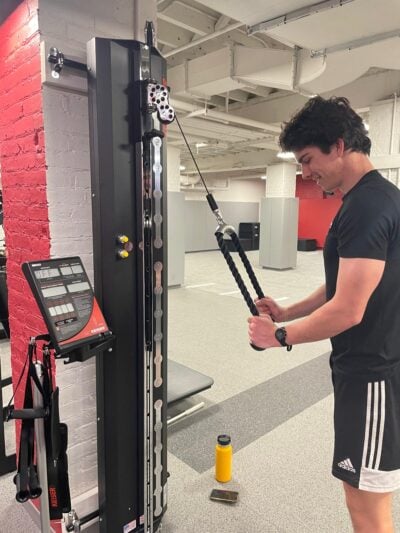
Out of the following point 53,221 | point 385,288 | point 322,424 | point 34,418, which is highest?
point 53,221

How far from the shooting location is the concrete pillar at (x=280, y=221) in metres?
9.54

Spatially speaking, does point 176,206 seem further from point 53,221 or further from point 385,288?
point 385,288

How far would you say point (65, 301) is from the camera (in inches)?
46.9

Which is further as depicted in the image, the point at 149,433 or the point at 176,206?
the point at 176,206

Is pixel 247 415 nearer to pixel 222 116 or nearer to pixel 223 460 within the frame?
pixel 223 460

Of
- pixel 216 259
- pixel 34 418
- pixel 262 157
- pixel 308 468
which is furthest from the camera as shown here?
pixel 216 259

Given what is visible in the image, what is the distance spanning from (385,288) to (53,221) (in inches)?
48.8

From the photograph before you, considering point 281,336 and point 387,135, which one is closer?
point 281,336

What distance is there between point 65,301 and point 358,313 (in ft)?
2.91

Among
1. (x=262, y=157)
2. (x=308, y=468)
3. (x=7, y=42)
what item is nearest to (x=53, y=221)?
(x=7, y=42)

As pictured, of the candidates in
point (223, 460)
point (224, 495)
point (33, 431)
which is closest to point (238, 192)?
point (223, 460)

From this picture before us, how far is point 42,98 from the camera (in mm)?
1446

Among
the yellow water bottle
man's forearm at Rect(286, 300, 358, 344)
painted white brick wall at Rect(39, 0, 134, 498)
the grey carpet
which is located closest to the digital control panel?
painted white brick wall at Rect(39, 0, 134, 498)

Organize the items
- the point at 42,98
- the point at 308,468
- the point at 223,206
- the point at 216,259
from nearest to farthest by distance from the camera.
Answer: the point at 42,98 < the point at 308,468 < the point at 216,259 < the point at 223,206
